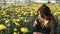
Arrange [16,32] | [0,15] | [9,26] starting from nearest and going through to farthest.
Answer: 1. [16,32]
2. [9,26]
3. [0,15]

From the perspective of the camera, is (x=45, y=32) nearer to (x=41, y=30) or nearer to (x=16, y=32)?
(x=41, y=30)

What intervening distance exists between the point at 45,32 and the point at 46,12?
32cm

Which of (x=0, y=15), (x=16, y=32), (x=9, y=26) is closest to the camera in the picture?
(x=16, y=32)

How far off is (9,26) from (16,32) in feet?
1.22

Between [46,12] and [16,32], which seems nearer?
[16,32]

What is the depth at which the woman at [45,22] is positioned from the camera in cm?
333

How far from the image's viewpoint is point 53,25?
3.38m

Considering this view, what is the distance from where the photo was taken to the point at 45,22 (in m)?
3.45

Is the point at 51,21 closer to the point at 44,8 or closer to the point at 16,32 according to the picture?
the point at 44,8

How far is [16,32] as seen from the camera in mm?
2967

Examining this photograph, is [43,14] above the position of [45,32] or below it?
above

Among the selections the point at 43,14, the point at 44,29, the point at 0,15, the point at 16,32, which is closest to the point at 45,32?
the point at 44,29

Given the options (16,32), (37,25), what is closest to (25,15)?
(37,25)

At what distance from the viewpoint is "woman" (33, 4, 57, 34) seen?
3331mm
